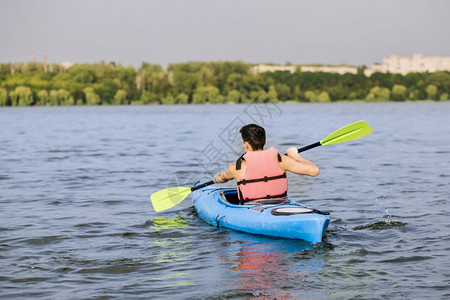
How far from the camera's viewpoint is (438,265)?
219 inches

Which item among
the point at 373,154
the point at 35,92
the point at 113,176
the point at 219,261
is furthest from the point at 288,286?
the point at 35,92

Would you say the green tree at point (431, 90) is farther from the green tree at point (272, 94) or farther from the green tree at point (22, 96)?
the green tree at point (22, 96)

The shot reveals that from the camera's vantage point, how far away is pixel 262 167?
22.1ft

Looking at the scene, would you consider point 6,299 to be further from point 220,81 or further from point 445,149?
point 220,81

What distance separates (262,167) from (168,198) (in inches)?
109

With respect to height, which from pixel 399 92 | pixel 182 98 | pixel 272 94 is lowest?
pixel 182 98

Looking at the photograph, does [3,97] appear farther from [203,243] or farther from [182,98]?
[203,243]

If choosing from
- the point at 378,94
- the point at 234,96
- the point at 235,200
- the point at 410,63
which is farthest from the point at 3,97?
the point at 410,63

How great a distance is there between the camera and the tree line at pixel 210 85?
95062 millimetres

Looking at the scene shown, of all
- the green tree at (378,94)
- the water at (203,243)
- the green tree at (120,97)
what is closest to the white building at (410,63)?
the green tree at (378,94)

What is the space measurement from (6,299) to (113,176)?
8.56 m

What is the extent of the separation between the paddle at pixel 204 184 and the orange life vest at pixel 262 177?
53.9 inches

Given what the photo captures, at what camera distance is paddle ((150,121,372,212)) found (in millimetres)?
8281

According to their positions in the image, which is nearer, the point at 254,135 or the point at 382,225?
the point at 254,135
